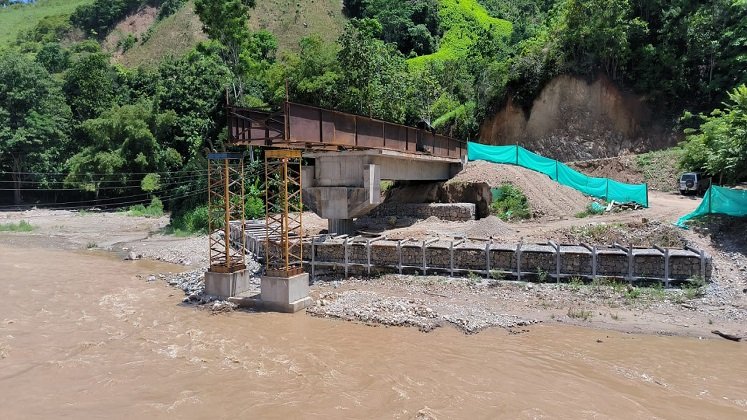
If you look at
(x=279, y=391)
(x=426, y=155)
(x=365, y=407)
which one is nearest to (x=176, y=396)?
(x=279, y=391)

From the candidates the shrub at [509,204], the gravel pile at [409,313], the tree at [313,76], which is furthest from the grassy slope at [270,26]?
the gravel pile at [409,313]

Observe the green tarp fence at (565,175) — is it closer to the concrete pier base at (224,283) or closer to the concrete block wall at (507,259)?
the concrete block wall at (507,259)

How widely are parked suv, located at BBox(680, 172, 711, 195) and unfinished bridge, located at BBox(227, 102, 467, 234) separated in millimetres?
16112

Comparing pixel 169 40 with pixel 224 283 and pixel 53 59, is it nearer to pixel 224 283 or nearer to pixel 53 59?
pixel 53 59

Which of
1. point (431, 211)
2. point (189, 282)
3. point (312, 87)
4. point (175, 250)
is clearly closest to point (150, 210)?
point (175, 250)

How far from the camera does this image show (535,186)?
29.7m

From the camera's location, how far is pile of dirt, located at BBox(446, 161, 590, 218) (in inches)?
1096

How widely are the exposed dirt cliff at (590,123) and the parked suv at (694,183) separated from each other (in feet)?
29.4

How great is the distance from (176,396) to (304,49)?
34.0 m

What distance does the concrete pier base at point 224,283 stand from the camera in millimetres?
18484

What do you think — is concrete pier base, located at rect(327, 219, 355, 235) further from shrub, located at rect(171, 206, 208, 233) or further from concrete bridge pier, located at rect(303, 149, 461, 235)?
shrub, located at rect(171, 206, 208, 233)

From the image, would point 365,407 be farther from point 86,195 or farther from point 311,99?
point 86,195

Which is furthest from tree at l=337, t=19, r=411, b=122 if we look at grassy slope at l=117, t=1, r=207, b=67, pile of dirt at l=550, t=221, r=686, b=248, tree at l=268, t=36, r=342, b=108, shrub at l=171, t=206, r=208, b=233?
grassy slope at l=117, t=1, r=207, b=67

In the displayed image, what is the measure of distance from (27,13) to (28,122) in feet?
380
